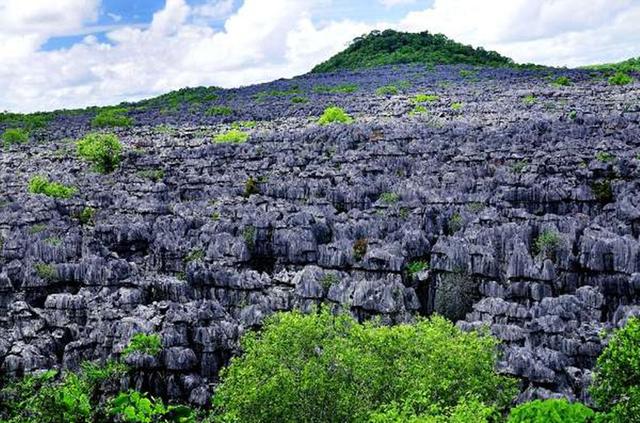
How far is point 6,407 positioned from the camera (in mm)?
23062

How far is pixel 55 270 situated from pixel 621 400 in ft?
82.7

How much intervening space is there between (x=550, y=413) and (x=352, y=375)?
16.4 ft

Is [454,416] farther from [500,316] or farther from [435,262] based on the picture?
[435,262]

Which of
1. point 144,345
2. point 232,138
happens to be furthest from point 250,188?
point 144,345

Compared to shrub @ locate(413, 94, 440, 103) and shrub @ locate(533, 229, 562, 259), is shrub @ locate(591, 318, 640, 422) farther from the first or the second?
shrub @ locate(413, 94, 440, 103)

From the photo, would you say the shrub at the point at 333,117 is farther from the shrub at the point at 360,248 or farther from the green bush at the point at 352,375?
the green bush at the point at 352,375

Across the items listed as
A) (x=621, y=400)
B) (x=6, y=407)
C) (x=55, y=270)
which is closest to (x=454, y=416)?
(x=621, y=400)

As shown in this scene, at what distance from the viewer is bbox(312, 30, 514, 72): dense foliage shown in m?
141

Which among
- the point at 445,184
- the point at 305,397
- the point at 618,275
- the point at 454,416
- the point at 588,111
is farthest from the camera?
the point at 588,111

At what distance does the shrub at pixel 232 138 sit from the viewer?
2763 inches

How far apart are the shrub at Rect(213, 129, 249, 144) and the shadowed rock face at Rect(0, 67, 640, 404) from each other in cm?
359

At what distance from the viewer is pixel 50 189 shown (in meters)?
53.3

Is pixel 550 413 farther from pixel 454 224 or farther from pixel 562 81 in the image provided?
pixel 562 81

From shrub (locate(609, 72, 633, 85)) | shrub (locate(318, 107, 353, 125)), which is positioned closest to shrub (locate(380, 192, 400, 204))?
shrub (locate(318, 107, 353, 125))
